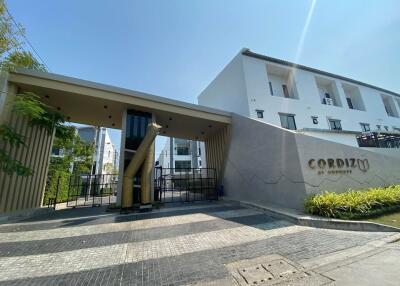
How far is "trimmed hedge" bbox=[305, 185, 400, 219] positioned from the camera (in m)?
6.75

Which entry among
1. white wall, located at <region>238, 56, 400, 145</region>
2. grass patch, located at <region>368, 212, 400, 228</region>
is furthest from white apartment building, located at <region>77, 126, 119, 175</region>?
grass patch, located at <region>368, 212, 400, 228</region>

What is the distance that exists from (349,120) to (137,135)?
19.5 m

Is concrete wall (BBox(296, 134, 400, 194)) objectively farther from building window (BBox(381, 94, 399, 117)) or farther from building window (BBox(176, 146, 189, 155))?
building window (BBox(176, 146, 189, 155))

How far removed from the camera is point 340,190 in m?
8.75

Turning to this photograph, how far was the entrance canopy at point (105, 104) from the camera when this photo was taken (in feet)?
28.9

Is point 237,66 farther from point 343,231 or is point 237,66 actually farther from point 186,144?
point 186,144

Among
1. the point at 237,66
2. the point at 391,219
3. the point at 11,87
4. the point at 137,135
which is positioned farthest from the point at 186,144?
the point at 391,219

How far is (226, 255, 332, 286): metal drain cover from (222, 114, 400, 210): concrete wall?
4.80m

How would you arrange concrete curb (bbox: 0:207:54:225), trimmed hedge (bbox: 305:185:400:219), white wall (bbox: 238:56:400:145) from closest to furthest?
trimmed hedge (bbox: 305:185:400:219), concrete curb (bbox: 0:207:54:225), white wall (bbox: 238:56:400:145)

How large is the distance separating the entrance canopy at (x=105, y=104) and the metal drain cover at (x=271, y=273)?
910 centimetres

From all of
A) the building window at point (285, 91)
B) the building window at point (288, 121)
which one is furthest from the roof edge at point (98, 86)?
the building window at point (285, 91)

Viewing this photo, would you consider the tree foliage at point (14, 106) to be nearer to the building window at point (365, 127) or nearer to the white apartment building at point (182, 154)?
the building window at point (365, 127)

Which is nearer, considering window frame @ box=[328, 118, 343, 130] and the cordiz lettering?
the cordiz lettering

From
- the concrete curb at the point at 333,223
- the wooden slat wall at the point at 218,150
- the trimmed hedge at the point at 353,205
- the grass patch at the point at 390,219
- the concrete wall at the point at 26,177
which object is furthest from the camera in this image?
the wooden slat wall at the point at 218,150
